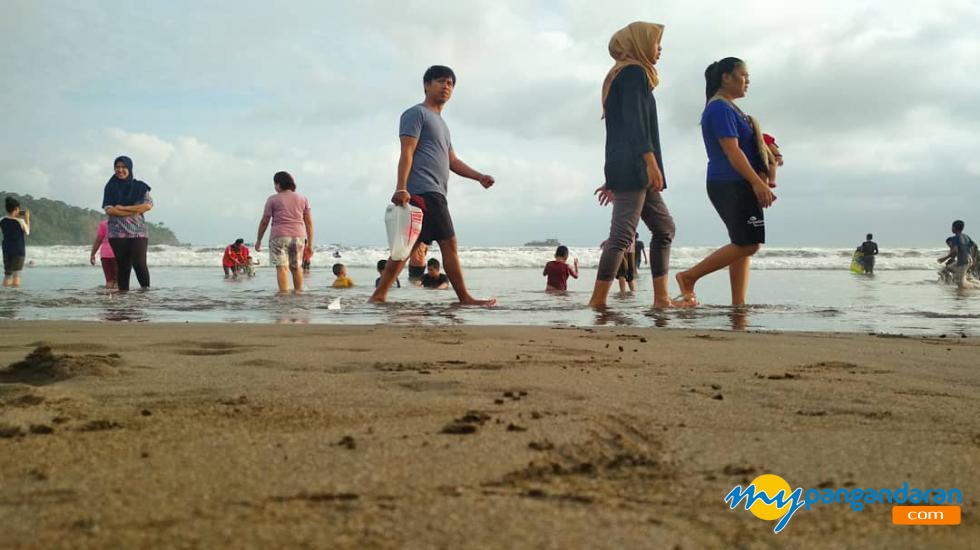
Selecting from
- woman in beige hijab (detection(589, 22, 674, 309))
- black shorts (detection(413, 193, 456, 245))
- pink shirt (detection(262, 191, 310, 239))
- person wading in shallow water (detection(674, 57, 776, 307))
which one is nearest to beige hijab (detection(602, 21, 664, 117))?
woman in beige hijab (detection(589, 22, 674, 309))

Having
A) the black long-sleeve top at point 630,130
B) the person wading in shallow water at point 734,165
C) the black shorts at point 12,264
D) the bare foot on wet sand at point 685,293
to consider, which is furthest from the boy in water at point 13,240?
the person wading in shallow water at point 734,165

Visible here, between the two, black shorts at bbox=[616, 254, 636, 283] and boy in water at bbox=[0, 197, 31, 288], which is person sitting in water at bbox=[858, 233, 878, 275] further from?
boy in water at bbox=[0, 197, 31, 288]

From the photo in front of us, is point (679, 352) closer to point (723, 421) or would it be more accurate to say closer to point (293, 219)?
point (723, 421)

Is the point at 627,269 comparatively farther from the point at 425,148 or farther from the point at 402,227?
the point at 402,227

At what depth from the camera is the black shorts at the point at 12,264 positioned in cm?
1074

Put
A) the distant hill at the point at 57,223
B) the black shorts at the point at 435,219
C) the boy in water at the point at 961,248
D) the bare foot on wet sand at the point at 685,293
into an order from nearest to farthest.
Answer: the bare foot on wet sand at the point at 685,293, the black shorts at the point at 435,219, the boy in water at the point at 961,248, the distant hill at the point at 57,223

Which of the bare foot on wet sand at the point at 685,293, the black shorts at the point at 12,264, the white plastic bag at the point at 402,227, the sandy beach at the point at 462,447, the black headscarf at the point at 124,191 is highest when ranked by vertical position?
the black headscarf at the point at 124,191

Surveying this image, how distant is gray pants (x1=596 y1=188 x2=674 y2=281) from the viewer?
18.9 ft

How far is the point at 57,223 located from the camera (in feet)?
173

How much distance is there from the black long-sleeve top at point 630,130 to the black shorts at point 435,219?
5.09 ft

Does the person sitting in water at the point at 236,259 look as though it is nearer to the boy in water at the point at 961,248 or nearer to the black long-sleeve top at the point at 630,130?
the black long-sleeve top at the point at 630,130

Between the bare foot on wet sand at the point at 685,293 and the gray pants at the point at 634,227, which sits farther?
the bare foot on wet sand at the point at 685,293

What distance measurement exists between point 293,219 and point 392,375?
23.4 feet

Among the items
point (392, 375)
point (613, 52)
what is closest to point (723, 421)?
point (392, 375)
